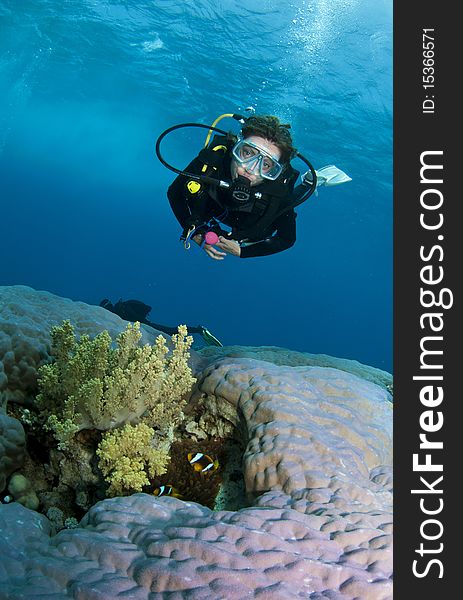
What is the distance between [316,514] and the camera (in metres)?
2.57

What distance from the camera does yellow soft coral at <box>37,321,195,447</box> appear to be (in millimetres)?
3328

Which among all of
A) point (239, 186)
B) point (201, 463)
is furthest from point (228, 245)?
point (201, 463)

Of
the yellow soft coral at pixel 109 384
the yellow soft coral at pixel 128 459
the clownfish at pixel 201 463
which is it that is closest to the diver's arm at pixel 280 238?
the yellow soft coral at pixel 109 384

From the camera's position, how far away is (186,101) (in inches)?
998

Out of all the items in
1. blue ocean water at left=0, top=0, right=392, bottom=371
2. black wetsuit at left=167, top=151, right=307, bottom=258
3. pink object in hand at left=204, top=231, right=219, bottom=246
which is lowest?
pink object in hand at left=204, top=231, right=219, bottom=246

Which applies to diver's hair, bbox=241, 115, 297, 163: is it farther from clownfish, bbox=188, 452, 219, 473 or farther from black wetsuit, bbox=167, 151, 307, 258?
clownfish, bbox=188, 452, 219, 473

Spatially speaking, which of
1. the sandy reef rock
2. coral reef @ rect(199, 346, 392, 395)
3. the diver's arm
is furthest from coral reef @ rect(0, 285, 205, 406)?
the diver's arm

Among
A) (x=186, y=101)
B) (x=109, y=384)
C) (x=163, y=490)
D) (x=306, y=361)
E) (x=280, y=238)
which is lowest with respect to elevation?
(x=163, y=490)

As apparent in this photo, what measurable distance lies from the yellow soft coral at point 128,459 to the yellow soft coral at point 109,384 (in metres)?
0.24

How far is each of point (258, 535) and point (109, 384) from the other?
1.67m

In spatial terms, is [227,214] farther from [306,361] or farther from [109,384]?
[109,384]

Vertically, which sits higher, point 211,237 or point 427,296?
point 211,237

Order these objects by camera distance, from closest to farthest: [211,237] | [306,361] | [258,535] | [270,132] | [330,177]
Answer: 1. [258,535]
2. [211,237]
3. [270,132]
4. [306,361]
5. [330,177]

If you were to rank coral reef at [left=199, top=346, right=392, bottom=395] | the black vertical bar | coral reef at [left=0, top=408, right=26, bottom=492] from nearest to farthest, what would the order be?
1. the black vertical bar
2. coral reef at [left=0, top=408, right=26, bottom=492]
3. coral reef at [left=199, top=346, right=392, bottom=395]
